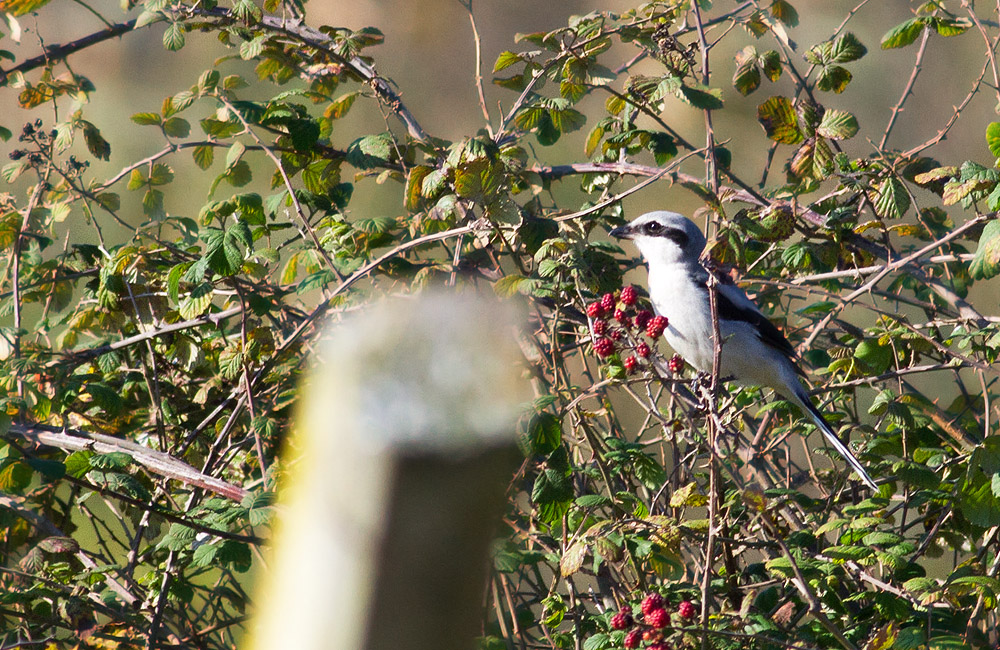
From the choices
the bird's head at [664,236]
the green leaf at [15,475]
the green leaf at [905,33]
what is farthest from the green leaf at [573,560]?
the bird's head at [664,236]

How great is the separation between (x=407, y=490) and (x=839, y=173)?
8.03 ft

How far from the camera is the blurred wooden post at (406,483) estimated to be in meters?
0.56

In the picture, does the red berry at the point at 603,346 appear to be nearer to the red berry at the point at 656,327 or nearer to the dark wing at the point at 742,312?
the red berry at the point at 656,327

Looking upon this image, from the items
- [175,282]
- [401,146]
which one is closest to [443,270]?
[401,146]

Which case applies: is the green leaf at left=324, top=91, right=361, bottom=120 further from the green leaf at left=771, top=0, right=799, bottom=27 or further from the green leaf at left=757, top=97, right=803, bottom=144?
the green leaf at left=771, top=0, right=799, bottom=27

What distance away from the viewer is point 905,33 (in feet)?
8.90

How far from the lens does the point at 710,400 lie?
1.80m

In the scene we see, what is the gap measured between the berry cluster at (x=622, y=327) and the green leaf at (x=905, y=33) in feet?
4.45

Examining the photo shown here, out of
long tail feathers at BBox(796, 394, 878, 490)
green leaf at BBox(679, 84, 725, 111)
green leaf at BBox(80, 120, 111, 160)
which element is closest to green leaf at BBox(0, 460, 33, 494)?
green leaf at BBox(80, 120, 111, 160)

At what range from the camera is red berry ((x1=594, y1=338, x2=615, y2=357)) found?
204 cm

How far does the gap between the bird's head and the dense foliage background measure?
1.70ft

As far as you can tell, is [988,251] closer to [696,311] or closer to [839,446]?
[839,446]

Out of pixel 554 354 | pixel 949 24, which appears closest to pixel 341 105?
pixel 554 354

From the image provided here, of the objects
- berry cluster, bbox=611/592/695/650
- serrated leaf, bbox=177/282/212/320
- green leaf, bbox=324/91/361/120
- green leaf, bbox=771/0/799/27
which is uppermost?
Result: green leaf, bbox=771/0/799/27
